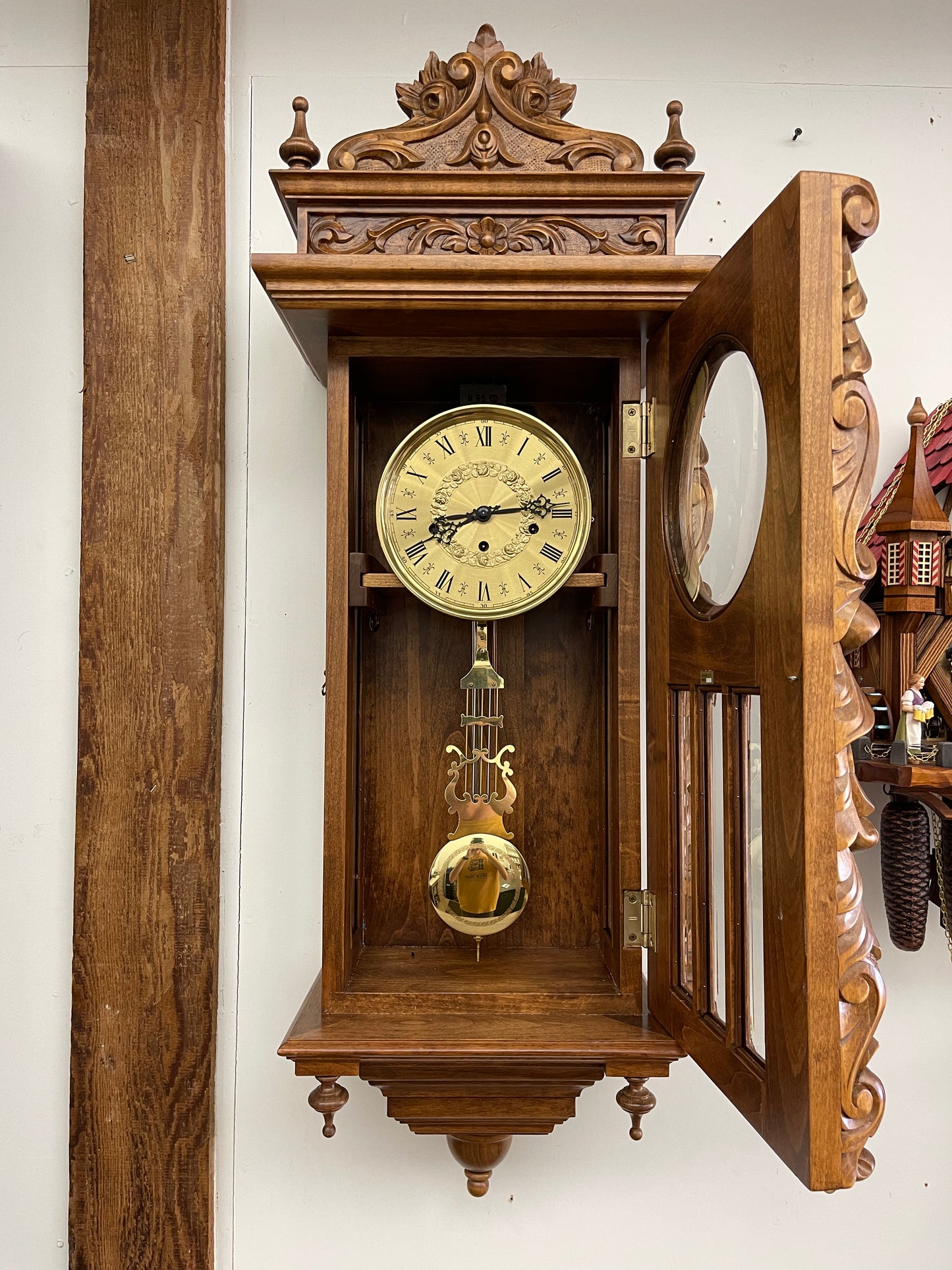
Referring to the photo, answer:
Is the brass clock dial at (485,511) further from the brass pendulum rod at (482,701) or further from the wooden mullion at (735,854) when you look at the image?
the wooden mullion at (735,854)

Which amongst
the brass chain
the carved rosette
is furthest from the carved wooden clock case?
the brass chain

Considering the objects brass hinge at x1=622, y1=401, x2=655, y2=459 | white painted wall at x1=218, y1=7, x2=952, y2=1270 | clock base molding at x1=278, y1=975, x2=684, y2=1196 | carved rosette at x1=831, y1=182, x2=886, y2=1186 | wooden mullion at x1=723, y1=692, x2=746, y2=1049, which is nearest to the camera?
carved rosette at x1=831, y1=182, x2=886, y2=1186

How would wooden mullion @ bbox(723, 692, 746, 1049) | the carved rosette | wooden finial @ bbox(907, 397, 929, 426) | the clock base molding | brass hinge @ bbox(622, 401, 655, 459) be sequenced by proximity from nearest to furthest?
1. the carved rosette
2. wooden mullion @ bbox(723, 692, 746, 1049)
3. the clock base molding
4. brass hinge @ bbox(622, 401, 655, 459)
5. wooden finial @ bbox(907, 397, 929, 426)

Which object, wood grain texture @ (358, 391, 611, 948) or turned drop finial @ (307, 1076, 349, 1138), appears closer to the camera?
turned drop finial @ (307, 1076, 349, 1138)

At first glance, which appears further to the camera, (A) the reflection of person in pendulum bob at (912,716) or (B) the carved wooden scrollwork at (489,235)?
(A) the reflection of person in pendulum bob at (912,716)

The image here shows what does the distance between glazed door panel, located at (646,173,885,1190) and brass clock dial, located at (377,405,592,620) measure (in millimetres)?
211

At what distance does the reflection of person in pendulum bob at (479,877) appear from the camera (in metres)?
1.10

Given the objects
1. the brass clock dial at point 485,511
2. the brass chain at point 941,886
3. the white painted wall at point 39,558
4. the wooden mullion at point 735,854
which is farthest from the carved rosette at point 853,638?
the white painted wall at point 39,558

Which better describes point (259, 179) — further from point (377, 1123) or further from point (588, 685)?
point (377, 1123)

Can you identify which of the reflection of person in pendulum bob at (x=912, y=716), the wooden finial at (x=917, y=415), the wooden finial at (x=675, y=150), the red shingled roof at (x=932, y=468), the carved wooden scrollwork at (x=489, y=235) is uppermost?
the wooden finial at (x=675, y=150)

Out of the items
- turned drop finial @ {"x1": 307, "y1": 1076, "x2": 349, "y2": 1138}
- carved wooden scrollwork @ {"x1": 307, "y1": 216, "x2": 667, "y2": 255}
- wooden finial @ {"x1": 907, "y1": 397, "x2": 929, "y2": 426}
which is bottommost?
turned drop finial @ {"x1": 307, "y1": 1076, "x2": 349, "y2": 1138}

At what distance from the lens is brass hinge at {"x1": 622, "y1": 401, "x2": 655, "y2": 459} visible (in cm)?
108

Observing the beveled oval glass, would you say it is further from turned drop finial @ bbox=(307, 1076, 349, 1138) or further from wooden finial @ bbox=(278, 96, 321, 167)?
turned drop finial @ bbox=(307, 1076, 349, 1138)

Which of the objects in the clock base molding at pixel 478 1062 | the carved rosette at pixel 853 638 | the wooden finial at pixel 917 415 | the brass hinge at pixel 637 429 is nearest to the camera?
the carved rosette at pixel 853 638
